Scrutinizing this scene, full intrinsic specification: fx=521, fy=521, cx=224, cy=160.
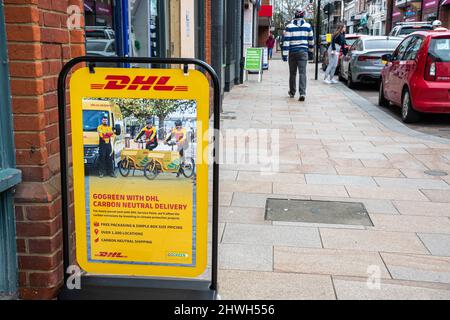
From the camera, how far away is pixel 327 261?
12.3 feet

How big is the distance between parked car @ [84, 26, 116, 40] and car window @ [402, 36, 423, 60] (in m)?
6.09

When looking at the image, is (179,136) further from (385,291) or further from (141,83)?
(385,291)

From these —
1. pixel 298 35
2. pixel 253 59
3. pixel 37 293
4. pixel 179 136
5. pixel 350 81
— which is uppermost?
pixel 298 35

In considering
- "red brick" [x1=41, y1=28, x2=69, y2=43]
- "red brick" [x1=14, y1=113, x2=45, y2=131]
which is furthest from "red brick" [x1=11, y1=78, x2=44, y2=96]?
"red brick" [x1=41, y1=28, x2=69, y2=43]

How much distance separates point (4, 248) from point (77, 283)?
46 cm

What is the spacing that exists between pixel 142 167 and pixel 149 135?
0.56ft

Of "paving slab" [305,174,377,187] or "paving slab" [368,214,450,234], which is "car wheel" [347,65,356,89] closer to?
"paving slab" [305,174,377,187]

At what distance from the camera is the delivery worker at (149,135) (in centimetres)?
266

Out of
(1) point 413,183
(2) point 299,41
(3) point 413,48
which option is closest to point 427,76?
(3) point 413,48

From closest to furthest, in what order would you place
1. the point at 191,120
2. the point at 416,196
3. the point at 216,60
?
the point at 191,120 → the point at 416,196 → the point at 216,60

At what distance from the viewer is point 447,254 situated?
12.8ft

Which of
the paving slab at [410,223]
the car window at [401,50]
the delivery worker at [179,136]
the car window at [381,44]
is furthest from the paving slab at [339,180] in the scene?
the car window at [381,44]

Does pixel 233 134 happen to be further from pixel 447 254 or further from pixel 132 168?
pixel 132 168

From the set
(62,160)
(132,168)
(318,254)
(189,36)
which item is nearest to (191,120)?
(132,168)
